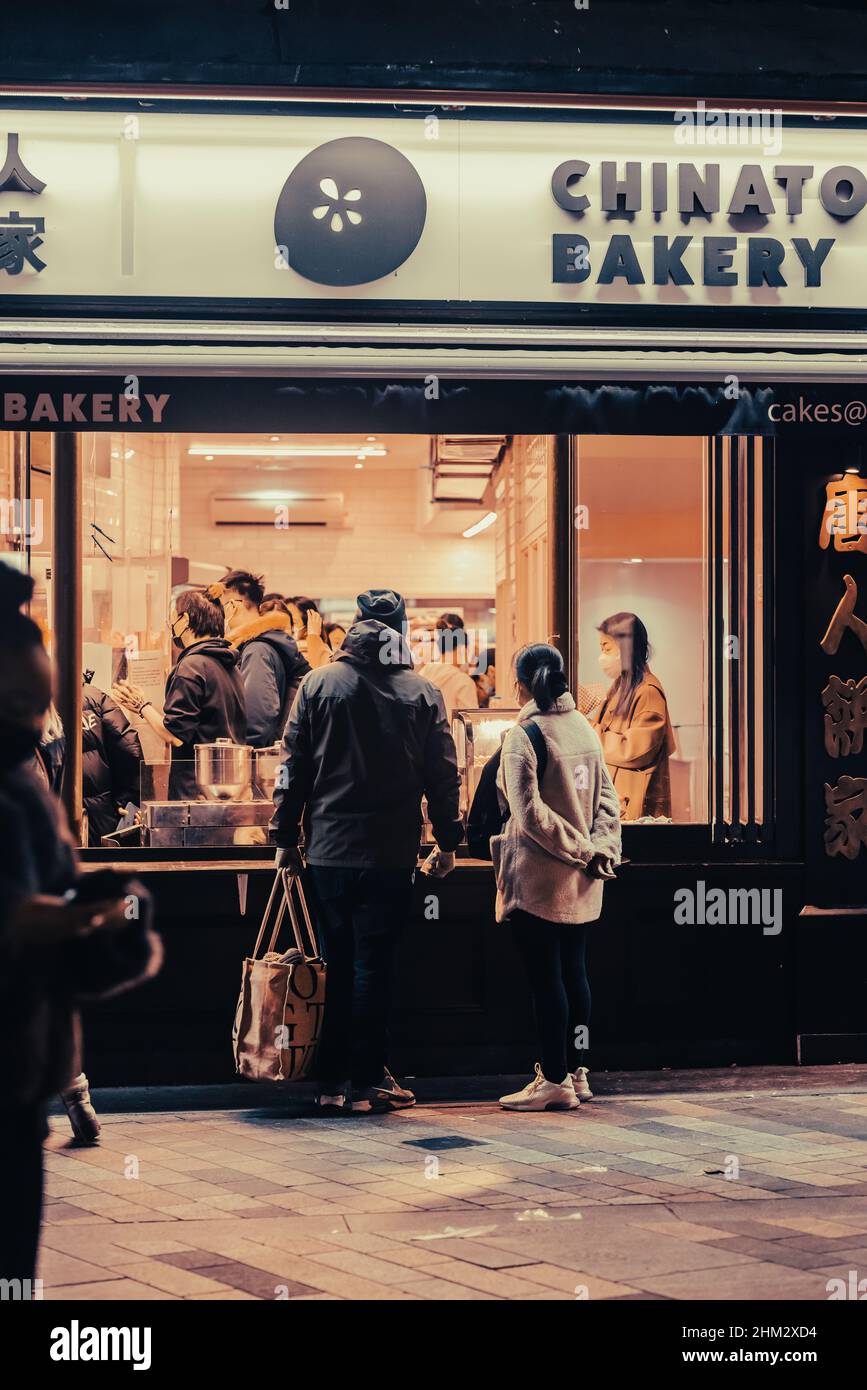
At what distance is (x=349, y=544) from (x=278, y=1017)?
8649 mm

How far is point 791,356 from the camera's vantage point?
26.7ft

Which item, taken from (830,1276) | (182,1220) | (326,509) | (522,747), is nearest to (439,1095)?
(522,747)

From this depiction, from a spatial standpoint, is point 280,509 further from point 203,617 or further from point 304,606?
point 203,617

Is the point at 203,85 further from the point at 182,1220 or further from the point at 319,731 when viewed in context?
the point at 182,1220

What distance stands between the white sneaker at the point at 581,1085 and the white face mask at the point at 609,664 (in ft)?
7.23

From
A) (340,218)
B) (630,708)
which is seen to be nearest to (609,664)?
(630,708)

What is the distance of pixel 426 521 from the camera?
14.6m

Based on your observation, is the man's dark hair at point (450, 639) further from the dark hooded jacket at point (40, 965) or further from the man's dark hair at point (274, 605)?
the dark hooded jacket at point (40, 965)

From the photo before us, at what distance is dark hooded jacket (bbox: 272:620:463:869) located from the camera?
24.1ft

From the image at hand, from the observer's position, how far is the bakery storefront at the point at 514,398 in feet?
25.9

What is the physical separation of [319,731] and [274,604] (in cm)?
394

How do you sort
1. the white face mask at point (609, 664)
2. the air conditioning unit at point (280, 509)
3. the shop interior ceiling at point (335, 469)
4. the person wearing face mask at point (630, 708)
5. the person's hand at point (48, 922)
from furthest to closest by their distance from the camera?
the air conditioning unit at point (280, 509) → the shop interior ceiling at point (335, 469) → the white face mask at point (609, 664) → the person wearing face mask at point (630, 708) → the person's hand at point (48, 922)

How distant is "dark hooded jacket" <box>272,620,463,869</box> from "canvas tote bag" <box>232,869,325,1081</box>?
0.48 meters

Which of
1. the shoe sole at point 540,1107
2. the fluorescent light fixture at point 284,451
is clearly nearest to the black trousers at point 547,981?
the shoe sole at point 540,1107
